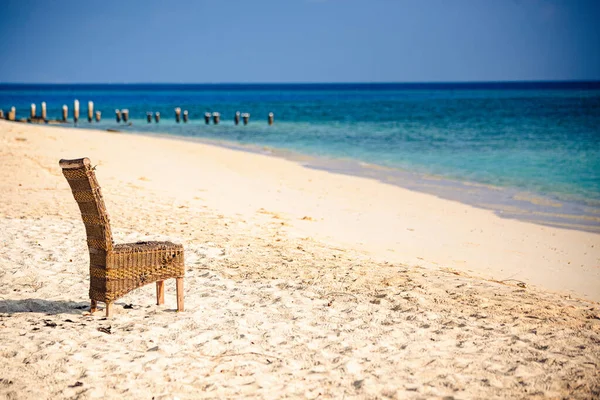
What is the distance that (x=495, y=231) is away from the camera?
1099cm

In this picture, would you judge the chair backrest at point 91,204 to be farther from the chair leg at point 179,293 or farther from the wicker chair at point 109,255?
the chair leg at point 179,293

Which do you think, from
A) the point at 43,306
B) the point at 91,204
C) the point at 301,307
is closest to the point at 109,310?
the point at 43,306

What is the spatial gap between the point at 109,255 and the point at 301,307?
1860 mm

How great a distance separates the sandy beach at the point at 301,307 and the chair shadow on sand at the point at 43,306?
19 mm

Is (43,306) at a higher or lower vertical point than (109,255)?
lower

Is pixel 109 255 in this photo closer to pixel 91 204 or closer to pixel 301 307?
pixel 91 204

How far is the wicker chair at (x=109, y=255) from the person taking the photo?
5168mm

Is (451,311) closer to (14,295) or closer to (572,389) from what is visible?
(572,389)

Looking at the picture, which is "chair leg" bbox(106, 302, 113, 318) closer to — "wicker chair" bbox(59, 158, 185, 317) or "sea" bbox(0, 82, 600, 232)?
"wicker chair" bbox(59, 158, 185, 317)

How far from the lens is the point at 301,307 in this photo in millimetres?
5969

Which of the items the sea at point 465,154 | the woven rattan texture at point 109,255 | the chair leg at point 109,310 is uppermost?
the woven rattan texture at point 109,255

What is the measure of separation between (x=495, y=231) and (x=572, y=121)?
3495 centimetres

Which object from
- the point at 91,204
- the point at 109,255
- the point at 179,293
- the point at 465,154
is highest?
the point at 91,204

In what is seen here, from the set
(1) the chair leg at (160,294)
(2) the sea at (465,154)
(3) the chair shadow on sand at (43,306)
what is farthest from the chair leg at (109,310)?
(2) the sea at (465,154)
